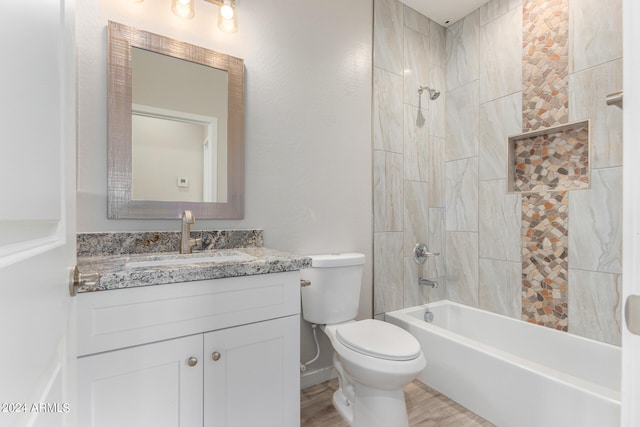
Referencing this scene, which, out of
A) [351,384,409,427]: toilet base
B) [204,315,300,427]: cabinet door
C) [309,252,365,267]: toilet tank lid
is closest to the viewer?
[204,315,300,427]: cabinet door

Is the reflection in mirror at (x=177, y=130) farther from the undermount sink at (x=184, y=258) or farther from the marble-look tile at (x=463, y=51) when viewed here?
the marble-look tile at (x=463, y=51)

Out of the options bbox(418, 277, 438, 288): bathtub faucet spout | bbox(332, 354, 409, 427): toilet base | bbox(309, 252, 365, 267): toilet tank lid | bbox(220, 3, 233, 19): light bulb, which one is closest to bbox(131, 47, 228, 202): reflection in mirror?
bbox(220, 3, 233, 19): light bulb

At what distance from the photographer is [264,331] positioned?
3.85ft

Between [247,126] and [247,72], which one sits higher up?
[247,72]

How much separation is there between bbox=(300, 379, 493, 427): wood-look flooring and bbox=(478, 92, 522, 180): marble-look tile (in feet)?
5.12

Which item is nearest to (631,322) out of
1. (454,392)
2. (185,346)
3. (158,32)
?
(185,346)

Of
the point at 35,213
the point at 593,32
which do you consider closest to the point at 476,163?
the point at 593,32

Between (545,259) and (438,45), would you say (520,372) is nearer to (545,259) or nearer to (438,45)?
(545,259)

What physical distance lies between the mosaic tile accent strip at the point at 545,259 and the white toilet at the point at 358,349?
3.65 ft

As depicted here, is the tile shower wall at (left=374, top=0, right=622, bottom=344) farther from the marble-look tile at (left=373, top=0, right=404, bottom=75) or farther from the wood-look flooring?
the wood-look flooring

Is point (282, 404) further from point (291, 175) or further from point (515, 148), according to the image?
point (515, 148)

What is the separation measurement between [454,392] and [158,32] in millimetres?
2500

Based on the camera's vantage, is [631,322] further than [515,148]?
No

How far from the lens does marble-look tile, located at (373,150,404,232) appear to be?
2.24 meters
